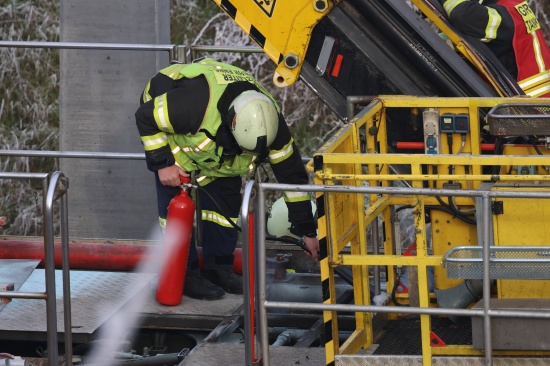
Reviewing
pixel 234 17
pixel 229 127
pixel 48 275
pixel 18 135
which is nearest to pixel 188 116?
pixel 229 127

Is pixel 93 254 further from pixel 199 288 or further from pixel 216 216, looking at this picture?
pixel 216 216

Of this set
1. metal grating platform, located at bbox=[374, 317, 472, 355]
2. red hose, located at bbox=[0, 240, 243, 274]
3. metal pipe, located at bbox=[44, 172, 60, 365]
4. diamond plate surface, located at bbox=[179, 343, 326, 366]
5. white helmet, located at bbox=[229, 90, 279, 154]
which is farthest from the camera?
red hose, located at bbox=[0, 240, 243, 274]

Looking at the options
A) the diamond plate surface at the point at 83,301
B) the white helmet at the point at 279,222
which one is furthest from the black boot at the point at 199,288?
the white helmet at the point at 279,222

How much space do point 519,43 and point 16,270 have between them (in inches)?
140

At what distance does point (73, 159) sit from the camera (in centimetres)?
845

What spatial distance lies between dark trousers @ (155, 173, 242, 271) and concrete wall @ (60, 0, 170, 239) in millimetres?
1250

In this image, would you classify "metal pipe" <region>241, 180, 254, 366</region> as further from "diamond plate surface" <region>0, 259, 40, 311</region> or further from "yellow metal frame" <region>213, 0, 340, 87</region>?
"diamond plate surface" <region>0, 259, 40, 311</region>

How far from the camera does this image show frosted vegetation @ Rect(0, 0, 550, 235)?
1259 cm

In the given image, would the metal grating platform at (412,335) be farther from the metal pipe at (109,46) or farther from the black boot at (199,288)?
the metal pipe at (109,46)

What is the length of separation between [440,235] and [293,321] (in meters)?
1.29

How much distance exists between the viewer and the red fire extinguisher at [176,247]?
682cm

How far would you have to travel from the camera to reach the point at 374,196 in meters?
6.30

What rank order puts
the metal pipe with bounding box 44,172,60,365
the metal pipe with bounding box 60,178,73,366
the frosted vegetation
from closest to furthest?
the metal pipe with bounding box 44,172,60,365, the metal pipe with bounding box 60,178,73,366, the frosted vegetation

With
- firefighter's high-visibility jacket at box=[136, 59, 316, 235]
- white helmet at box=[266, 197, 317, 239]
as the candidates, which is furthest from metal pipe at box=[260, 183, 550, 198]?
white helmet at box=[266, 197, 317, 239]
